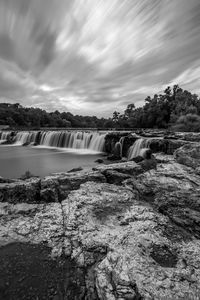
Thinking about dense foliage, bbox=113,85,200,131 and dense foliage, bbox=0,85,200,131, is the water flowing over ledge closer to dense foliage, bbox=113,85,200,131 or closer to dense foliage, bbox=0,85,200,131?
dense foliage, bbox=0,85,200,131

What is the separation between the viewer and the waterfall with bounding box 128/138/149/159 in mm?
11808

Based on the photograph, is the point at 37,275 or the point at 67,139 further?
the point at 67,139

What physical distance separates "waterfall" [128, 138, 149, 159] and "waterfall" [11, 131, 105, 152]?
395 centimetres

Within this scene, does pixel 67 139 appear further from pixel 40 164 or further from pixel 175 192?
pixel 175 192

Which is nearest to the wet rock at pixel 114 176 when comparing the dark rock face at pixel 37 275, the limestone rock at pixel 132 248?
the limestone rock at pixel 132 248

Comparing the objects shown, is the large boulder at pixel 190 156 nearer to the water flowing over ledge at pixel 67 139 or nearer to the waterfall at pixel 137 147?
the waterfall at pixel 137 147

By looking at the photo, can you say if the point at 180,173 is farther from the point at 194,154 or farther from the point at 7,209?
the point at 7,209

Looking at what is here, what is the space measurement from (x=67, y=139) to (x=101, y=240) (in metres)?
18.2

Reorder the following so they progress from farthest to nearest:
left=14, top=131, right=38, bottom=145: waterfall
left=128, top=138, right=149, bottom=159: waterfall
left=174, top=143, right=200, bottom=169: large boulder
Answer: left=14, top=131, right=38, bottom=145: waterfall → left=128, top=138, right=149, bottom=159: waterfall → left=174, top=143, right=200, bottom=169: large boulder

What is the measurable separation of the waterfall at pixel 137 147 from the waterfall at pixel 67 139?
3.95m

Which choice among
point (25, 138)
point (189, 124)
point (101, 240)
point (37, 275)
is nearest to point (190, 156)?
point (101, 240)

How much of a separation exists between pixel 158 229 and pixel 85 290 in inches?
52.1

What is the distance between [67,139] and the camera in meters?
19.8

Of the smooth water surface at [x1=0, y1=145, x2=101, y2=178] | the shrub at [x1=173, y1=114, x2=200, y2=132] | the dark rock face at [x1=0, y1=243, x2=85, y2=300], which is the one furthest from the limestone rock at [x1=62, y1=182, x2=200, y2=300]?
the shrub at [x1=173, y1=114, x2=200, y2=132]
